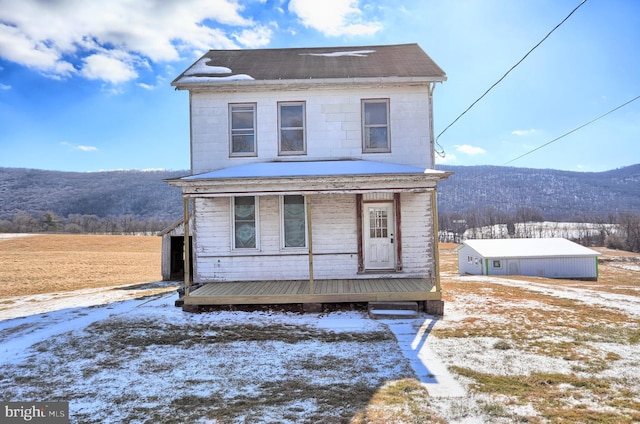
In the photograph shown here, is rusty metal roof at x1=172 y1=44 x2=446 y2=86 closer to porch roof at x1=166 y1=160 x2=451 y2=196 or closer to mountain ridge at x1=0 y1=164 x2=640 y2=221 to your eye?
porch roof at x1=166 y1=160 x2=451 y2=196

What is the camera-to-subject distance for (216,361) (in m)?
5.80

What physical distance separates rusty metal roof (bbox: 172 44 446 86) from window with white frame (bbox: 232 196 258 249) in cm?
368

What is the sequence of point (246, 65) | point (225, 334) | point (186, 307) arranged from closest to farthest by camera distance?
point (225, 334) → point (186, 307) → point (246, 65)

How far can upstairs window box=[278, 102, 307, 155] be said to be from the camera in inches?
429

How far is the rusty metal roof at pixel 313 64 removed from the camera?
10633 mm

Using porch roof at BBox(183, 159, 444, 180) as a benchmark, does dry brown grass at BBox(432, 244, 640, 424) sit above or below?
below

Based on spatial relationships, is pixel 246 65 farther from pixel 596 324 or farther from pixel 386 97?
pixel 596 324

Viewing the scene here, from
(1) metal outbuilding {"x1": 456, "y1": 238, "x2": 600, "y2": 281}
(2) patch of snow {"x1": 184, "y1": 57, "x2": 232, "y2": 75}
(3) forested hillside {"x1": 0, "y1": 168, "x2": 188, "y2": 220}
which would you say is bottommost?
(1) metal outbuilding {"x1": 456, "y1": 238, "x2": 600, "y2": 281}

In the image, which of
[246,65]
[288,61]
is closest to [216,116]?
[246,65]

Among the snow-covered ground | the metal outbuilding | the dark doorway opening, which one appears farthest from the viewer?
the metal outbuilding

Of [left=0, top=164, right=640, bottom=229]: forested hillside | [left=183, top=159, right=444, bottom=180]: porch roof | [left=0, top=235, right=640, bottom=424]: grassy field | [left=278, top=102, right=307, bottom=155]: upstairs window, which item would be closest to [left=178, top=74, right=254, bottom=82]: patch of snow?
[left=278, top=102, right=307, bottom=155]: upstairs window

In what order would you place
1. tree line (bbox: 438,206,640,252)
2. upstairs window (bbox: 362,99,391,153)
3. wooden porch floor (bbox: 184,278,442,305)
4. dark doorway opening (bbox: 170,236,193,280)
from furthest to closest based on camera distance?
1. tree line (bbox: 438,206,640,252)
2. dark doorway opening (bbox: 170,236,193,280)
3. upstairs window (bbox: 362,99,391,153)
4. wooden porch floor (bbox: 184,278,442,305)

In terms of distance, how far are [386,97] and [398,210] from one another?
346 centimetres

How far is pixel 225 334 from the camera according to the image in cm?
724
